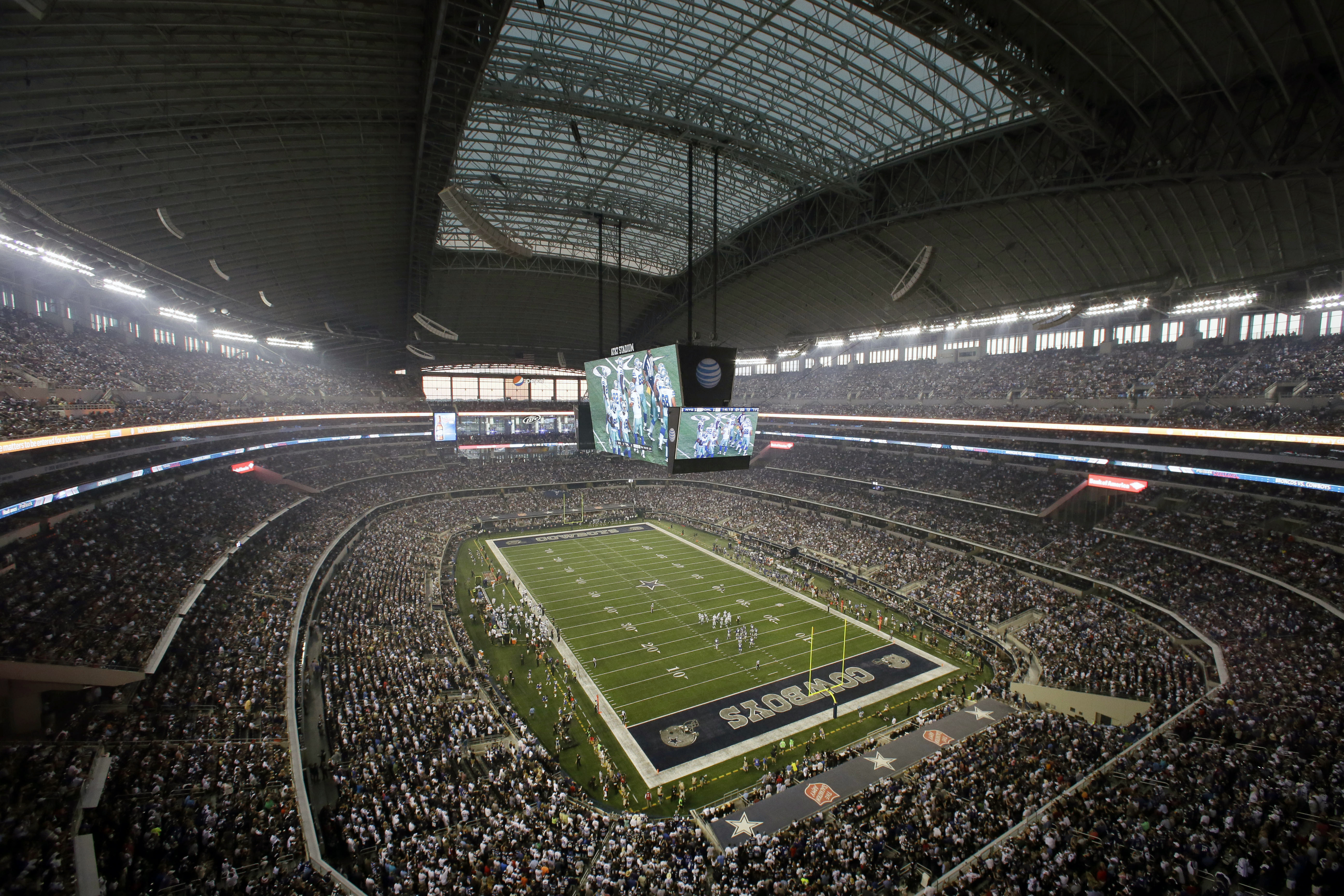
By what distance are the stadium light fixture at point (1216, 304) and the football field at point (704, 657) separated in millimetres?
22562

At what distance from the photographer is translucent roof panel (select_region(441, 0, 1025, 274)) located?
17.8m

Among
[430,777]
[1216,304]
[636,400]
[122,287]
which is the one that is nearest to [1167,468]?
[1216,304]

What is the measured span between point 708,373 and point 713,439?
263 cm

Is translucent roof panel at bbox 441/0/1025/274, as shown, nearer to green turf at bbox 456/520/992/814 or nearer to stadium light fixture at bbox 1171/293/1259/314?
stadium light fixture at bbox 1171/293/1259/314

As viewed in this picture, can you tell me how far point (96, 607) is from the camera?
18.5m

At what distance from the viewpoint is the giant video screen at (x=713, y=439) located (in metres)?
20.0

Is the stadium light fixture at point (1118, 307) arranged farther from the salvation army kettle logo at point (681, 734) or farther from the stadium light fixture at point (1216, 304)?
the salvation army kettle logo at point (681, 734)

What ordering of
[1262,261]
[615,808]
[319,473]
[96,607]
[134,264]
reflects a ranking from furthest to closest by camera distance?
[319,473], [134,264], [1262,261], [96,607], [615,808]

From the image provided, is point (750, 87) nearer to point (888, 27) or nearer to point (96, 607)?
point (888, 27)

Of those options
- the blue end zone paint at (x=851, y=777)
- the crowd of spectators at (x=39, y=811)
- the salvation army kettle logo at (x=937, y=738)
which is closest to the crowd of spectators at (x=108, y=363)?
the crowd of spectators at (x=39, y=811)

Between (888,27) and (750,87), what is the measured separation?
5.18 metres

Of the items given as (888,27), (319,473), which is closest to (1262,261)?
(888,27)

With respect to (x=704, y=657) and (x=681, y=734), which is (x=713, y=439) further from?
(x=704, y=657)

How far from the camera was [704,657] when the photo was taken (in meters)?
26.6
